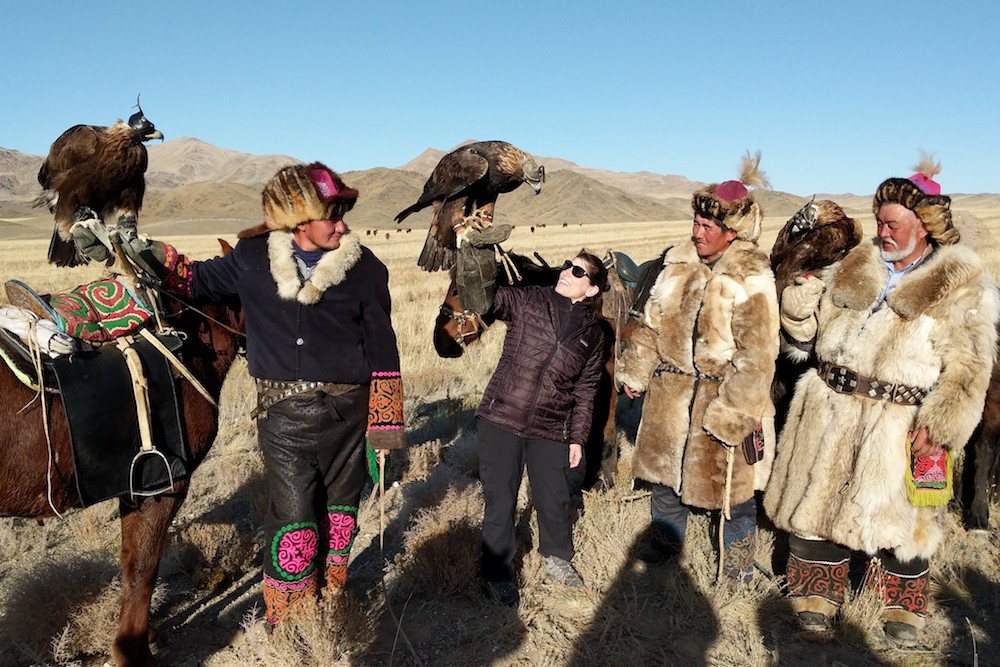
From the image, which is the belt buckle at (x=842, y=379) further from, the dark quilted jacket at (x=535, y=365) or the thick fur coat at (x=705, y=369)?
the dark quilted jacket at (x=535, y=365)

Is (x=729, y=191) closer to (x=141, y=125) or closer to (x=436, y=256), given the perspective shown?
(x=436, y=256)

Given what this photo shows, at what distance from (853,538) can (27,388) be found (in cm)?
372

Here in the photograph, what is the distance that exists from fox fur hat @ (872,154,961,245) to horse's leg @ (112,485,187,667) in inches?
143

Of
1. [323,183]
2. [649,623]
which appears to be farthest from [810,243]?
[323,183]

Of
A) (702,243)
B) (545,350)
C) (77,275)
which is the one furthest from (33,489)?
(77,275)

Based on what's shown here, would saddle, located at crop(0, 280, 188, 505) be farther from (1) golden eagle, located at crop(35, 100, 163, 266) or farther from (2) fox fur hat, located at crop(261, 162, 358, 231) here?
(2) fox fur hat, located at crop(261, 162, 358, 231)

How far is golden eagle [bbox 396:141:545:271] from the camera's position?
2928 millimetres

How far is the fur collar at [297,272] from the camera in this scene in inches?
109

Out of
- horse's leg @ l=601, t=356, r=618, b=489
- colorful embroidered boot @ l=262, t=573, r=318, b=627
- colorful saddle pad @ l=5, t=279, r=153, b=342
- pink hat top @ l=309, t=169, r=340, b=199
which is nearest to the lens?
colorful saddle pad @ l=5, t=279, r=153, b=342

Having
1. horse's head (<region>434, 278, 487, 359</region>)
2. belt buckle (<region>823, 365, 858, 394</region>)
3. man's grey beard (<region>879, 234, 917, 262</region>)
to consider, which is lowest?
belt buckle (<region>823, 365, 858, 394</region>)

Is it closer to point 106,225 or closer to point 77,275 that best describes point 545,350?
→ point 106,225

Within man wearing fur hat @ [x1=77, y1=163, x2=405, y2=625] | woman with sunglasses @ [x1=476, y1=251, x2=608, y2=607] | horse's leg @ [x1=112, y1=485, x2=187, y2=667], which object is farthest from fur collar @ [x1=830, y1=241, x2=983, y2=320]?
horse's leg @ [x1=112, y1=485, x2=187, y2=667]

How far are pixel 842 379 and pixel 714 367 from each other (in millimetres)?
603

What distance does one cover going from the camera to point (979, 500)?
4336 millimetres
